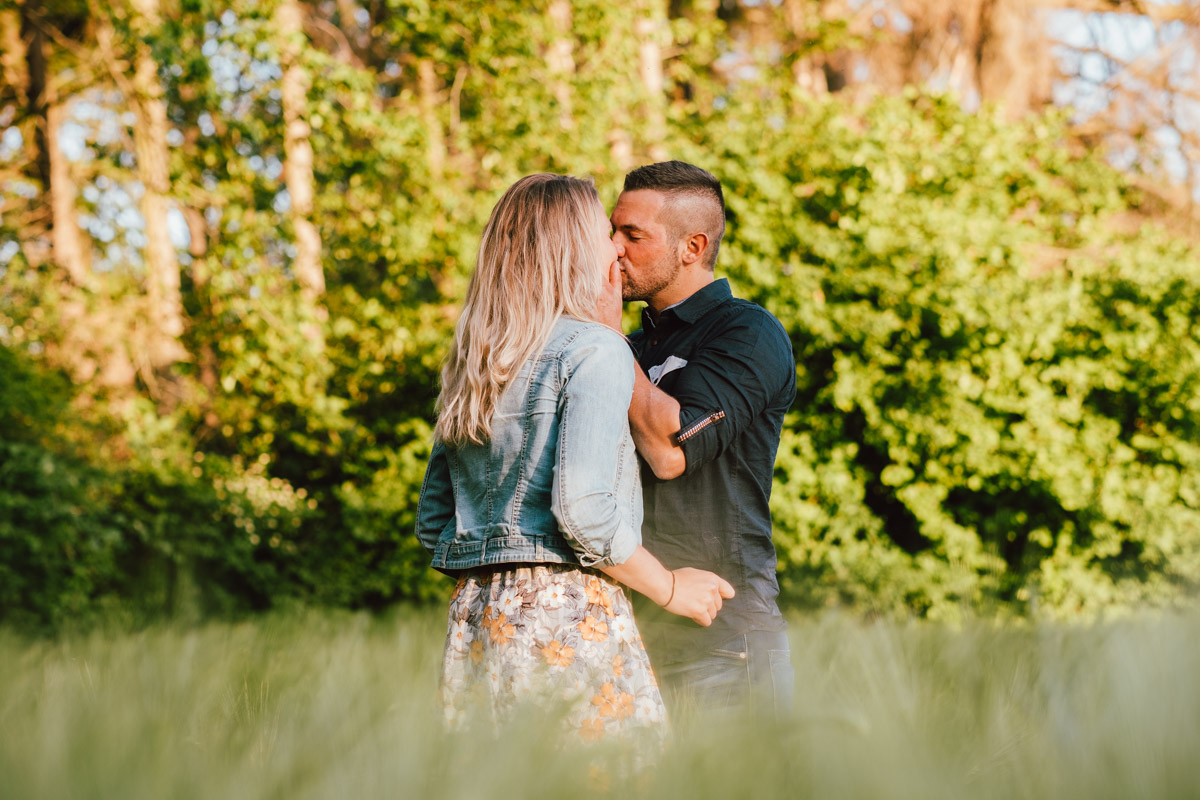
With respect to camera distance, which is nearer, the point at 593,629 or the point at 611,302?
the point at 593,629

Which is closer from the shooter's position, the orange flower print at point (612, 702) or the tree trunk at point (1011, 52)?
the orange flower print at point (612, 702)

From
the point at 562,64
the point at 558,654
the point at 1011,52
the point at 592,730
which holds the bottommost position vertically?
the point at 592,730

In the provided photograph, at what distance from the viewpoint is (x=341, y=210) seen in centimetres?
696

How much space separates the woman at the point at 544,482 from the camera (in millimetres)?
1672

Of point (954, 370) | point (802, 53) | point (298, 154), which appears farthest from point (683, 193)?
point (802, 53)

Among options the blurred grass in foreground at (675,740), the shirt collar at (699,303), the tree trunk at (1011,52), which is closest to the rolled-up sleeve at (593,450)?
the blurred grass in foreground at (675,740)

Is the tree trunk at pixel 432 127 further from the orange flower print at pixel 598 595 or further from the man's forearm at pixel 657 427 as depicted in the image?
the orange flower print at pixel 598 595

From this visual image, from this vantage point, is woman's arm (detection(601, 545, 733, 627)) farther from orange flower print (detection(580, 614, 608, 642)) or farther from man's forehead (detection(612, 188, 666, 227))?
man's forehead (detection(612, 188, 666, 227))

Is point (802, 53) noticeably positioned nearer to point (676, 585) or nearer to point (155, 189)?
point (155, 189)

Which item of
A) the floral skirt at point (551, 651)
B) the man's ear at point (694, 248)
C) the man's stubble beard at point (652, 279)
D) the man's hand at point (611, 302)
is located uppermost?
the man's ear at point (694, 248)

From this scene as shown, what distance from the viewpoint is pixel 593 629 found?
1.73 m

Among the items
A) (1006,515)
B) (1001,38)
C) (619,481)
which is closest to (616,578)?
(619,481)

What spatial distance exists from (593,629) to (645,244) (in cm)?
98

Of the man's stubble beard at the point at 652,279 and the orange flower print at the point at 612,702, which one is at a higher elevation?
the man's stubble beard at the point at 652,279
